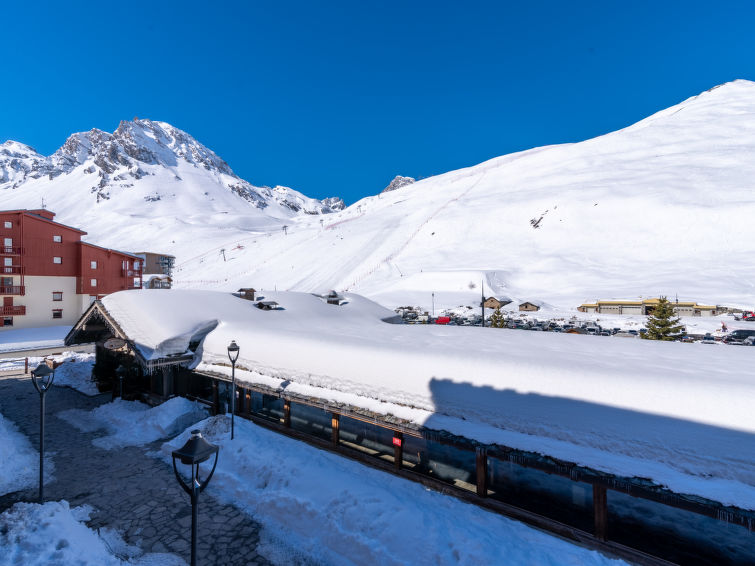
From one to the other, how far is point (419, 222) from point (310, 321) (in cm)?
9759

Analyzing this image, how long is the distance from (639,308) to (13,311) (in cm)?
7350

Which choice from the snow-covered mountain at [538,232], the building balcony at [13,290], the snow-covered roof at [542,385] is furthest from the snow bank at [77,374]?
the snow-covered mountain at [538,232]

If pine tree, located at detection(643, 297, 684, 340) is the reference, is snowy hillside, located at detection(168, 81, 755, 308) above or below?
above

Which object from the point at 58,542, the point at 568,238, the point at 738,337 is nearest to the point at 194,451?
the point at 58,542

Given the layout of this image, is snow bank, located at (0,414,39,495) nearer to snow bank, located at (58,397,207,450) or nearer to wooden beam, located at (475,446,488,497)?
snow bank, located at (58,397,207,450)

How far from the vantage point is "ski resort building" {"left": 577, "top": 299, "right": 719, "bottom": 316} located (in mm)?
49531

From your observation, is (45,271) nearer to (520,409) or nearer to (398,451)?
(398,451)

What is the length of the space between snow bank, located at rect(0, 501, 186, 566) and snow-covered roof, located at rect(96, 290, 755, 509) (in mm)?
4963

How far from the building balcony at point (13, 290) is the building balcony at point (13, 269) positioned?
50.3 inches

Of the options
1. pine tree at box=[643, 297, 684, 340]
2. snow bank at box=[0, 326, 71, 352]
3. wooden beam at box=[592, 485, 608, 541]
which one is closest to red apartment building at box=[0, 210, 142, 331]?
snow bank at box=[0, 326, 71, 352]

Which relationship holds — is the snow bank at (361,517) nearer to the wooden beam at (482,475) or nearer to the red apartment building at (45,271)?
the wooden beam at (482,475)

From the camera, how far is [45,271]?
117 ft

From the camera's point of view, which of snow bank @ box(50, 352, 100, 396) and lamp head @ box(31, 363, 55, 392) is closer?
lamp head @ box(31, 363, 55, 392)

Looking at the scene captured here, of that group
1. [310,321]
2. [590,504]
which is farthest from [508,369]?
[310,321]
